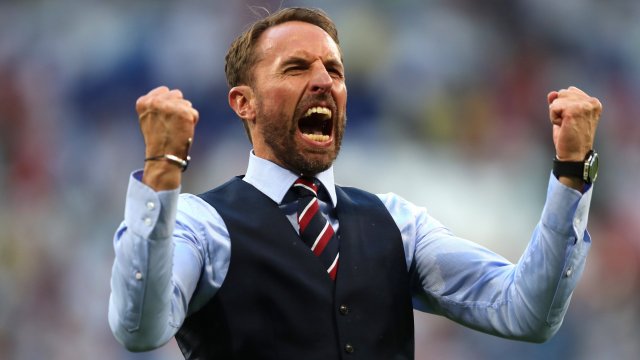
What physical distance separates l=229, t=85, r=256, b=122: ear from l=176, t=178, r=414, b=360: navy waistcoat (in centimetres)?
27

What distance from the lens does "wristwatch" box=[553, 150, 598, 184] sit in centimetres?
192

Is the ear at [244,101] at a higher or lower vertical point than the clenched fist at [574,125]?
lower

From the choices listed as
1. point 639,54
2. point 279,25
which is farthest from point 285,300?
point 639,54

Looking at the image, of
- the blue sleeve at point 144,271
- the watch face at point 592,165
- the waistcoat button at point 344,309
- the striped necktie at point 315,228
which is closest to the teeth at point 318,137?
the striped necktie at point 315,228

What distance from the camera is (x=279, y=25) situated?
98.3 inches

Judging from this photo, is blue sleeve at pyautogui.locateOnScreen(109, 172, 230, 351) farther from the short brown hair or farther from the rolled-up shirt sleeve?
the short brown hair

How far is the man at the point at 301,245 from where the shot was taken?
1.83 metres

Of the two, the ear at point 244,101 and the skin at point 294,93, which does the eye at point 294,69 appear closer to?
the skin at point 294,93

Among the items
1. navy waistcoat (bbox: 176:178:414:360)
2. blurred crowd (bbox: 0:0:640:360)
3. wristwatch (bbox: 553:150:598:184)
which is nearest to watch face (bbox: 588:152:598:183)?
wristwatch (bbox: 553:150:598:184)

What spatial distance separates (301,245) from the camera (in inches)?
86.0

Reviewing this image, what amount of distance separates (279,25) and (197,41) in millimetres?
2258

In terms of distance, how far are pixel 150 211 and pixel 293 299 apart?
1.47ft

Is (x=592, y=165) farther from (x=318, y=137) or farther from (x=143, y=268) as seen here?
(x=143, y=268)

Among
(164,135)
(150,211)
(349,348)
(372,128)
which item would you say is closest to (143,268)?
(150,211)
